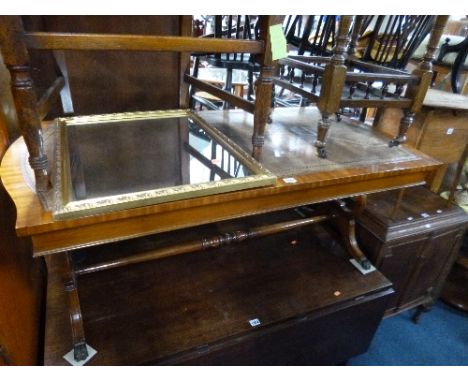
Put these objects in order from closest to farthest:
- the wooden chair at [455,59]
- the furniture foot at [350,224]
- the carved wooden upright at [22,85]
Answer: the carved wooden upright at [22,85], the furniture foot at [350,224], the wooden chair at [455,59]

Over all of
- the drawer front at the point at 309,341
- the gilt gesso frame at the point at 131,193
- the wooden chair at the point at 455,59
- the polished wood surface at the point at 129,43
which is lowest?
the drawer front at the point at 309,341

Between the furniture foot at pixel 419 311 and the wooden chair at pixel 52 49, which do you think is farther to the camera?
the furniture foot at pixel 419 311

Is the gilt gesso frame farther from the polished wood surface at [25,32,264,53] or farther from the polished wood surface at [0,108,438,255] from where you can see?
the polished wood surface at [25,32,264,53]

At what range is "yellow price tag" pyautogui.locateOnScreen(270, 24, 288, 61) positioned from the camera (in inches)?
26.1

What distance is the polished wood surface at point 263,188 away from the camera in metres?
0.57

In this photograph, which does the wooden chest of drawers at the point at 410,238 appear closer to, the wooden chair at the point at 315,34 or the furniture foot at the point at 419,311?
the furniture foot at the point at 419,311

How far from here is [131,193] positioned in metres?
0.62

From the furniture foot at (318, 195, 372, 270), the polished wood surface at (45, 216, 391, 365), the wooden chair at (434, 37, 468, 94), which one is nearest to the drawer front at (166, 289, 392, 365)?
the polished wood surface at (45, 216, 391, 365)

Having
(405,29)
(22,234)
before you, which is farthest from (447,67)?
(22,234)

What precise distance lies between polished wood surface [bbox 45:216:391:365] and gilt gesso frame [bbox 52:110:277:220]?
312mm

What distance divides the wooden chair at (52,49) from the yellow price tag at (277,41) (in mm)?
10

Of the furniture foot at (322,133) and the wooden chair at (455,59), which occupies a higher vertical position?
the wooden chair at (455,59)

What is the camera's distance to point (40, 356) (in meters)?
0.90

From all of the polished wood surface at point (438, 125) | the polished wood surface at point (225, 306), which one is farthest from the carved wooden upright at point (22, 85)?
the polished wood surface at point (438, 125)
